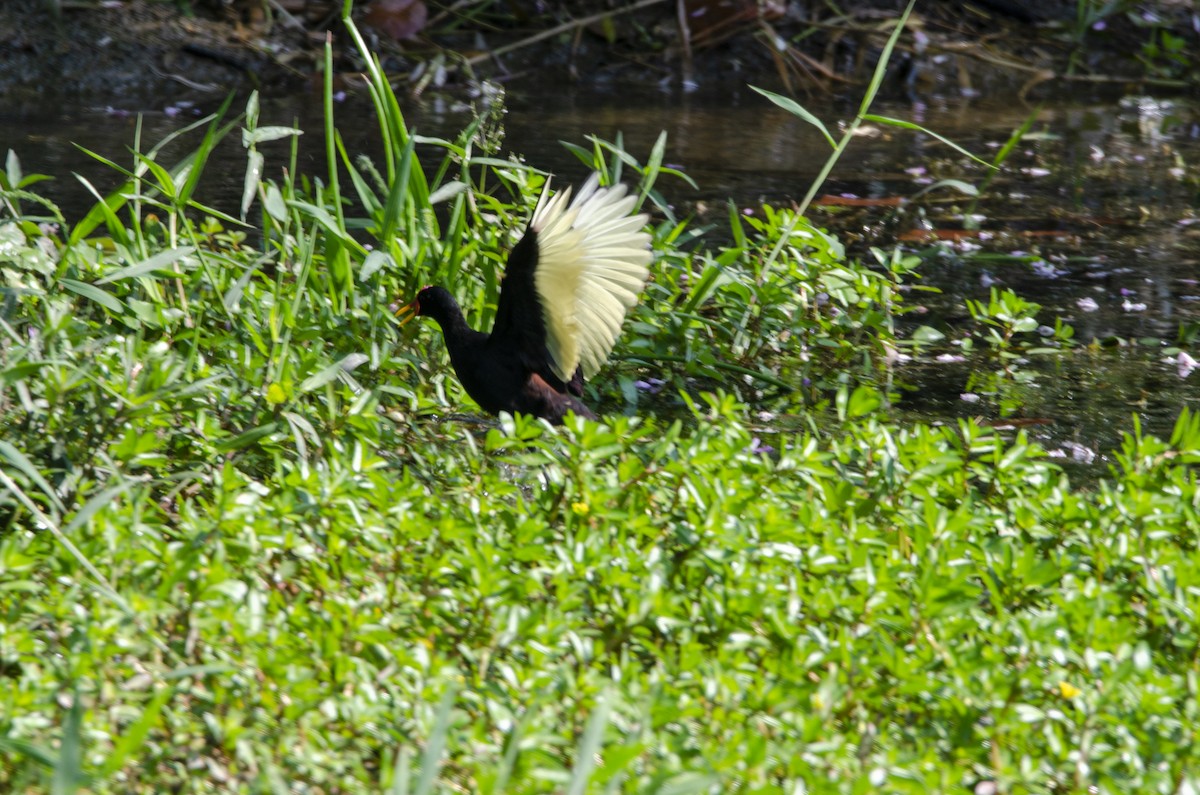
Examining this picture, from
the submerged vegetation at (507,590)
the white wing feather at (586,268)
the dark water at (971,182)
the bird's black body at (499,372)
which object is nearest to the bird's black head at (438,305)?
the bird's black body at (499,372)

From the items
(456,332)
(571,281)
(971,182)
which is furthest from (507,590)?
(971,182)

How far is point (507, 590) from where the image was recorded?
1943 mm

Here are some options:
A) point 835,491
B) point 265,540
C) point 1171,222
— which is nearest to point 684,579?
point 835,491

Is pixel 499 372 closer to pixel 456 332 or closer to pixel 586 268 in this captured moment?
pixel 456 332

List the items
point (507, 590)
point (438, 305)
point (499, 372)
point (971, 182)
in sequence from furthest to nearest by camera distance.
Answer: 1. point (971, 182)
2. point (438, 305)
3. point (499, 372)
4. point (507, 590)

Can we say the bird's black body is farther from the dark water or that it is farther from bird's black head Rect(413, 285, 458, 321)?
the dark water

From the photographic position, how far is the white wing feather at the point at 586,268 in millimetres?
2594

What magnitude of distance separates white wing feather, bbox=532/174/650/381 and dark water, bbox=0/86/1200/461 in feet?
2.89

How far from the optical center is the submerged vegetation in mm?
1733

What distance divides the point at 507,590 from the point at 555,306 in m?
0.88

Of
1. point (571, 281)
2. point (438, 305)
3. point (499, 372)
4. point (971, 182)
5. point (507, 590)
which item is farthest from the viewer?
point (971, 182)

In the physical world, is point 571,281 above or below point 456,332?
above

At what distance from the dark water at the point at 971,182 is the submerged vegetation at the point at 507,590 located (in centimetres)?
79

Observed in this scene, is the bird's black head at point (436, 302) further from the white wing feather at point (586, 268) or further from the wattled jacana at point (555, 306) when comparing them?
the white wing feather at point (586, 268)
